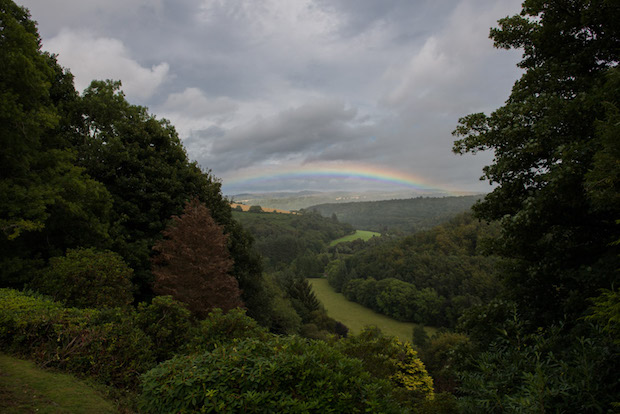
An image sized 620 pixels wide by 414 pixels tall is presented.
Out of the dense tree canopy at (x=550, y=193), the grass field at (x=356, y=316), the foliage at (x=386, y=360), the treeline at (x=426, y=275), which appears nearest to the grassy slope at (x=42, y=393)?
the foliage at (x=386, y=360)

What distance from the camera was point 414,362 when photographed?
12984 mm

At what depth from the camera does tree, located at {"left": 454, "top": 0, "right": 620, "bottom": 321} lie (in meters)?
6.43

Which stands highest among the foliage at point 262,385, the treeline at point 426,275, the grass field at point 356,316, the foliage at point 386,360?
the foliage at point 262,385

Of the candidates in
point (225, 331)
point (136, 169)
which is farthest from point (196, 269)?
point (136, 169)

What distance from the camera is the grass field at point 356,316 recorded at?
59.3m

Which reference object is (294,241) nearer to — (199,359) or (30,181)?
(30,181)

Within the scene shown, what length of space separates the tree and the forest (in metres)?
0.05

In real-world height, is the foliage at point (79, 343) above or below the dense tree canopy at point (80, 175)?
below

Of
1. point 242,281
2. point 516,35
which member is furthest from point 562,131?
point 242,281

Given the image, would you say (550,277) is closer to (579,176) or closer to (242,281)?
(579,176)

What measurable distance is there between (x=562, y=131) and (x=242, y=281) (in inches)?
736

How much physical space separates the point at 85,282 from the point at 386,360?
987 centimetres

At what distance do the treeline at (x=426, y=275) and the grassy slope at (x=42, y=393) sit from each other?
5527 cm

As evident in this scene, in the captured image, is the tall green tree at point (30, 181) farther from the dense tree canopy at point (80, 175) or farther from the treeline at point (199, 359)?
the treeline at point (199, 359)
